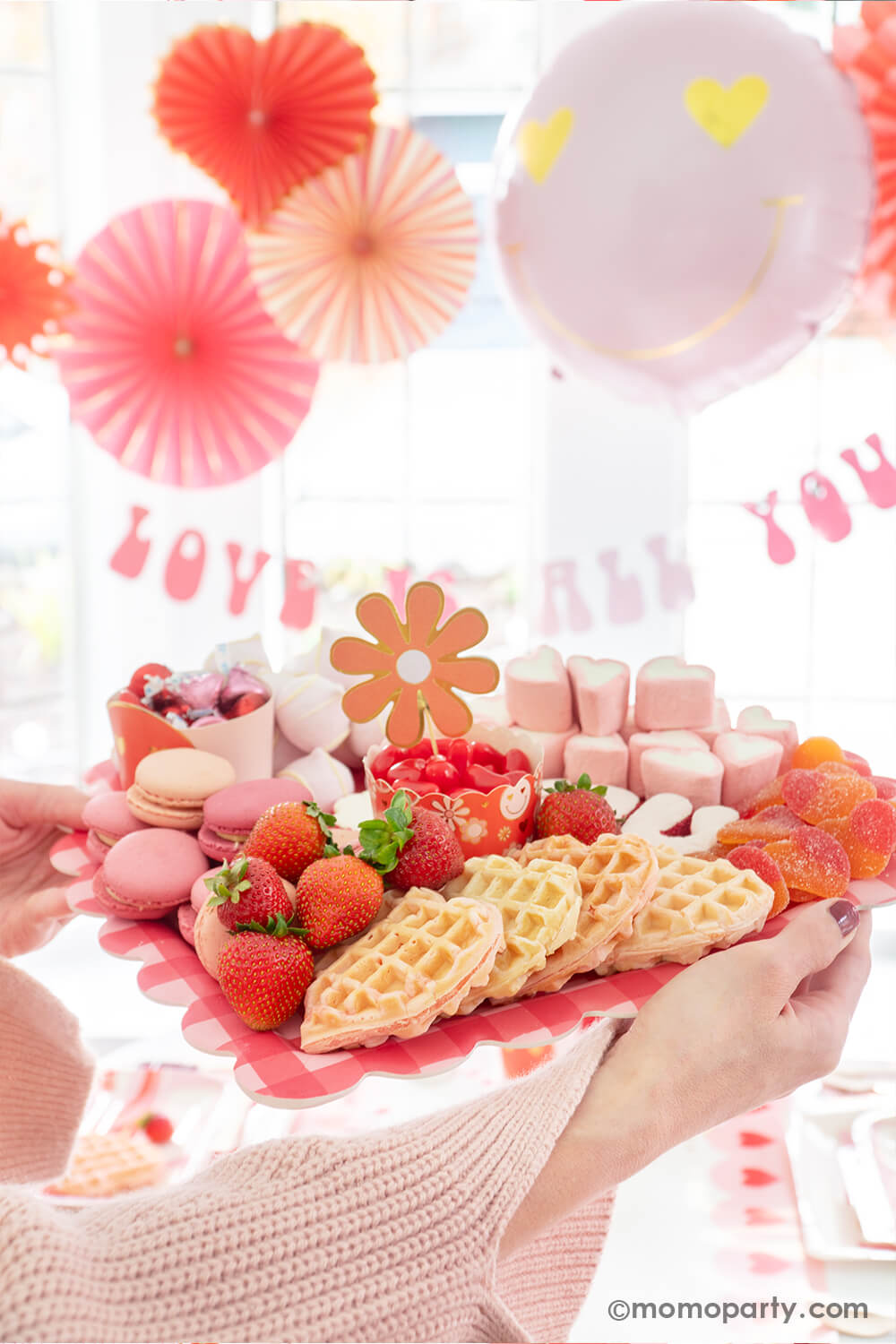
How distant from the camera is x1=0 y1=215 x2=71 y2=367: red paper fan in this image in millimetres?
2316

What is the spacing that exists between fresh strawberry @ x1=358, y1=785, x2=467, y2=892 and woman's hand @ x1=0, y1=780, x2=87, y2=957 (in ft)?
1.43

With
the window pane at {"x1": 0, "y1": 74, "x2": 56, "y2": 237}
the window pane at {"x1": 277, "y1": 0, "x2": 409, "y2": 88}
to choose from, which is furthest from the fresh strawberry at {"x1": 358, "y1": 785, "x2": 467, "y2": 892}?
the window pane at {"x1": 0, "y1": 74, "x2": 56, "y2": 237}

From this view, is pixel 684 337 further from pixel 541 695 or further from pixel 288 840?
pixel 288 840

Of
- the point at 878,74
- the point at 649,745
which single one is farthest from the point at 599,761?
the point at 878,74

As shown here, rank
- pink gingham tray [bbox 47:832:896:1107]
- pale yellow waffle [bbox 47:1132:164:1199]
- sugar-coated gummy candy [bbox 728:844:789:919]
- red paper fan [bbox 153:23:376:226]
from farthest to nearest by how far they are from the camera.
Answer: red paper fan [bbox 153:23:376:226] < pale yellow waffle [bbox 47:1132:164:1199] < sugar-coated gummy candy [bbox 728:844:789:919] < pink gingham tray [bbox 47:832:896:1107]

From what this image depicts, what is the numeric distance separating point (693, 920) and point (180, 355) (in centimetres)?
173

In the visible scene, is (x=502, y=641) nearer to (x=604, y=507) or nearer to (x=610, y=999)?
(x=604, y=507)

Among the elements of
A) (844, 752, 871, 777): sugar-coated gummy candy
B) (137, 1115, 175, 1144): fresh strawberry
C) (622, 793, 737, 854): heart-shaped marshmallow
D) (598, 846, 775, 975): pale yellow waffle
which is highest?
(844, 752, 871, 777): sugar-coated gummy candy

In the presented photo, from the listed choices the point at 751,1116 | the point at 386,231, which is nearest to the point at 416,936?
the point at 751,1116

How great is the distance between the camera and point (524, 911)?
101 centimetres

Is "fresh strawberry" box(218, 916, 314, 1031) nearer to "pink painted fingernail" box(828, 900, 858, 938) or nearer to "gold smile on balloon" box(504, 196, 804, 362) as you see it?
"pink painted fingernail" box(828, 900, 858, 938)

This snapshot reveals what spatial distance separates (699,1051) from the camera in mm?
934

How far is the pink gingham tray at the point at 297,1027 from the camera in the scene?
34.8 inches

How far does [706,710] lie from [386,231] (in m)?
1.22
